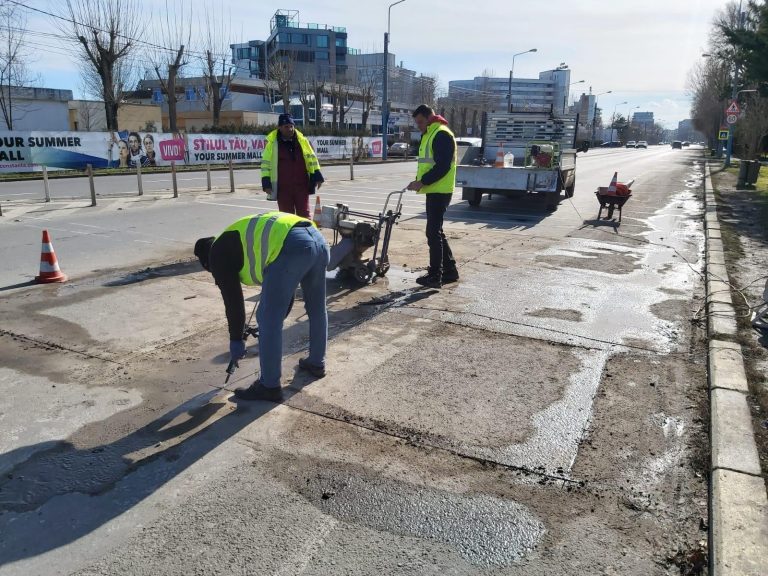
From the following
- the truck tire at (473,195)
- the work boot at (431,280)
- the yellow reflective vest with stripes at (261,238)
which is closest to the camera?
the yellow reflective vest with stripes at (261,238)

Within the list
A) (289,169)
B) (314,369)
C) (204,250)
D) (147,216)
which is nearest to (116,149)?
(147,216)

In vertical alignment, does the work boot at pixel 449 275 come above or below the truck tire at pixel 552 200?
below

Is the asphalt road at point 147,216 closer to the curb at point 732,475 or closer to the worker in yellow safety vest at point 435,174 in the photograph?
the worker in yellow safety vest at point 435,174

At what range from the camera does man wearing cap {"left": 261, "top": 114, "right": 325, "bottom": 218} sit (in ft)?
23.4

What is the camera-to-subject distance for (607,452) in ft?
11.7

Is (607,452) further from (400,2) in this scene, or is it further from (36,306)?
(400,2)

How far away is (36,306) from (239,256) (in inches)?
145

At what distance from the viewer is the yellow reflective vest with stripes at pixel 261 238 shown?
364 centimetres

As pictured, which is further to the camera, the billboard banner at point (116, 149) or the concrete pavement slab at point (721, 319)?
the billboard banner at point (116, 149)

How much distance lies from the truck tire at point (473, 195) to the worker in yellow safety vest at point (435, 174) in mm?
8283

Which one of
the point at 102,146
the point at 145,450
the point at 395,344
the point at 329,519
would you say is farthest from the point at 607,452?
the point at 102,146

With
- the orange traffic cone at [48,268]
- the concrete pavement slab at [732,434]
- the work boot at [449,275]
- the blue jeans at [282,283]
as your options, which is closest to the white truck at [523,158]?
the work boot at [449,275]

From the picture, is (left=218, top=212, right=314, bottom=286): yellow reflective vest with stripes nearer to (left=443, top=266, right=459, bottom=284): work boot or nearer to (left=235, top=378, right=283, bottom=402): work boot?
(left=235, top=378, right=283, bottom=402): work boot

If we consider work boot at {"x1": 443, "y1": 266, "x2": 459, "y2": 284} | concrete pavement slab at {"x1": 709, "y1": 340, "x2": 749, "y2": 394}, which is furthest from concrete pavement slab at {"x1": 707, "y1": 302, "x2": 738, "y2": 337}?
work boot at {"x1": 443, "y1": 266, "x2": 459, "y2": 284}
